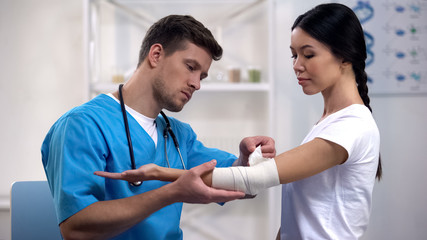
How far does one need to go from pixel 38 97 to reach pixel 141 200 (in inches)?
67.1

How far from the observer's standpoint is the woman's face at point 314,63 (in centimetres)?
103

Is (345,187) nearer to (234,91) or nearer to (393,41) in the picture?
(234,91)

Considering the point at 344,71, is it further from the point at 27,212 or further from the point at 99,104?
the point at 27,212

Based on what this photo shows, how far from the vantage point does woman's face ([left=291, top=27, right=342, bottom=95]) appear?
1.03 metres

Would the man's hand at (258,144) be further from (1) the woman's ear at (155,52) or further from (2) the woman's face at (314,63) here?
(1) the woman's ear at (155,52)

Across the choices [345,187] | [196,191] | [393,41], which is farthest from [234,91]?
[196,191]

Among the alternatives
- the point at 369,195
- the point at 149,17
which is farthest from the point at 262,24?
the point at 369,195

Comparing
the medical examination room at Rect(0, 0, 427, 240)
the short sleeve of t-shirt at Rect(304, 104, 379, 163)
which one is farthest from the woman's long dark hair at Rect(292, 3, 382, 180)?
the medical examination room at Rect(0, 0, 427, 240)

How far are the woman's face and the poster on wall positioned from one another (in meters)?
1.38

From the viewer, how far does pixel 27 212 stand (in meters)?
1.33

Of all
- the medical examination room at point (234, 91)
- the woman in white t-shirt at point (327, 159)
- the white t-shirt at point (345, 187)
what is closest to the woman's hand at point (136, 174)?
the woman in white t-shirt at point (327, 159)

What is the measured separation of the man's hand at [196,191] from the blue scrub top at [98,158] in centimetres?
23

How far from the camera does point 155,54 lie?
3.88ft

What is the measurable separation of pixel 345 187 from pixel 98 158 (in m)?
0.62
